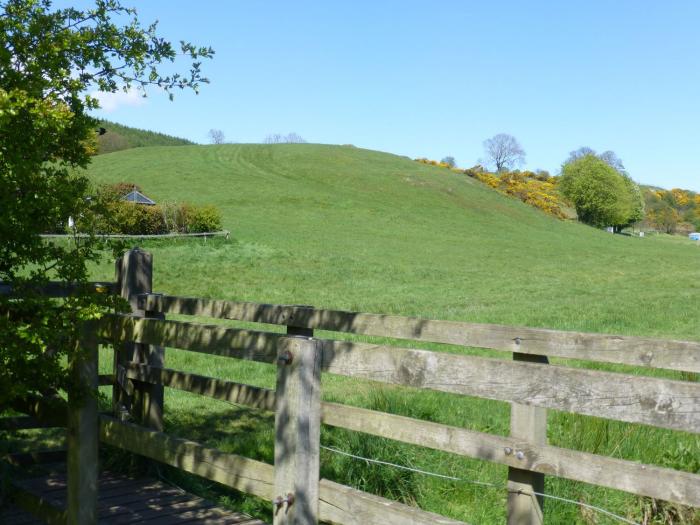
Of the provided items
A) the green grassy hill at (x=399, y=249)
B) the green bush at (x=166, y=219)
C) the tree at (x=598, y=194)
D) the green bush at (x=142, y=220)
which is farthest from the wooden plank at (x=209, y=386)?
the tree at (x=598, y=194)

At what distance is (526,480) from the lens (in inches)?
141

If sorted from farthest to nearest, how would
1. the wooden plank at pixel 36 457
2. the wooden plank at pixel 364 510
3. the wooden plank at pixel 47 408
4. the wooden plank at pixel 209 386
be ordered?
1. the wooden plank at pixel 36 457
2. the wooden plank at pixel 47 408
3. the wooden plank at pixel 209 386
4. the wooden plank at pixel 364 510

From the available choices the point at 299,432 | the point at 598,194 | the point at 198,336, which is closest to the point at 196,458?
the point at 198,336

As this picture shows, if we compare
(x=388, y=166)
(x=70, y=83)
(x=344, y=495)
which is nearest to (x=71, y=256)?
(x=70, y=83)

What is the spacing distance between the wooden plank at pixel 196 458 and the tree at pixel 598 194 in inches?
3918

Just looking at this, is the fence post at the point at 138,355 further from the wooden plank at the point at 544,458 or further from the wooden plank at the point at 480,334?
the wooden plank at the point at 544,458

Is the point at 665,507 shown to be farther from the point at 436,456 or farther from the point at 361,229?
the point at 361,229

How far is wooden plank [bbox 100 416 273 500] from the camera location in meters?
3.71

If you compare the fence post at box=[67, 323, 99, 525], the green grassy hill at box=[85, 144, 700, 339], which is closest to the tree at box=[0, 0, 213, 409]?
the fence post at box=[67, 323, 99, 525]

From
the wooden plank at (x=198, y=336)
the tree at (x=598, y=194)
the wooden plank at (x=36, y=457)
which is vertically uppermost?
the tree at (x=598, y=194)

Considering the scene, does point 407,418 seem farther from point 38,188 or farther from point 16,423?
point 16,423

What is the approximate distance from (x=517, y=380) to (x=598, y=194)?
101 metres

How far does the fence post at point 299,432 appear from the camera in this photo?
3344 millimetres

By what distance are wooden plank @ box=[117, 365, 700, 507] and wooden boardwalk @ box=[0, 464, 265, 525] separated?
906mm
